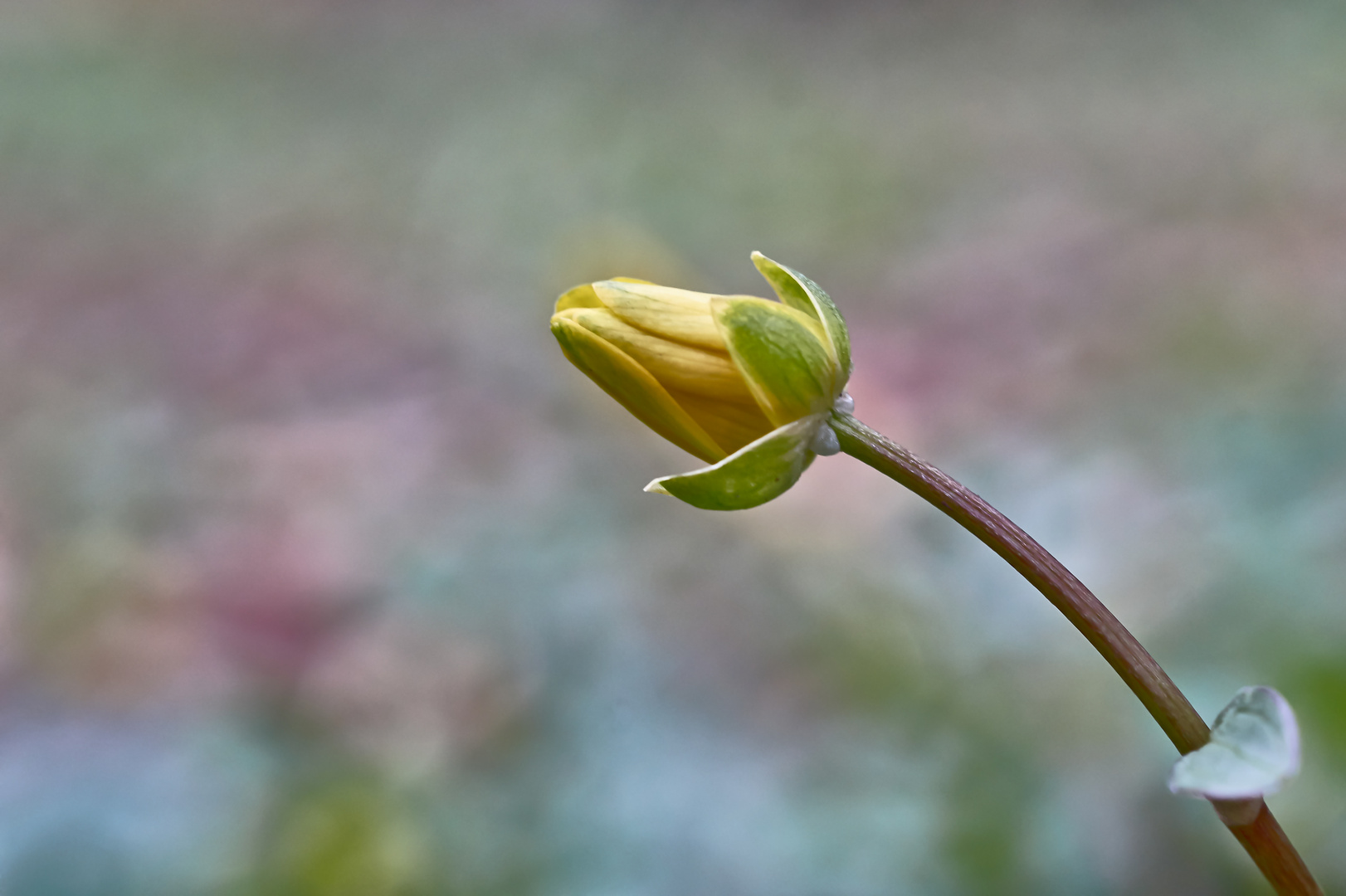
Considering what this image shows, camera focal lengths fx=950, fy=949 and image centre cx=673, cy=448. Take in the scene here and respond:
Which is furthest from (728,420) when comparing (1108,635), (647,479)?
(647,479)

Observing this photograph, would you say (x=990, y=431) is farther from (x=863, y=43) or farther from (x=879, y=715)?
(x=863, y=43)

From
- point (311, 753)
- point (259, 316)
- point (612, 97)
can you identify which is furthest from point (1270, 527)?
point (612, 97)

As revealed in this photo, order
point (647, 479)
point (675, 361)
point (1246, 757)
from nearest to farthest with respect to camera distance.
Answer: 1. point (1246, 757)
2. point (675, 361)
3. point (647, 479)

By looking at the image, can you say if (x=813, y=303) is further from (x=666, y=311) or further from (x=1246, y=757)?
(x=1246, y=757)

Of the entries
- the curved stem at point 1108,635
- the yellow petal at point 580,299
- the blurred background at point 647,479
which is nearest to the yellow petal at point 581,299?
the yellow petal at point 580,299

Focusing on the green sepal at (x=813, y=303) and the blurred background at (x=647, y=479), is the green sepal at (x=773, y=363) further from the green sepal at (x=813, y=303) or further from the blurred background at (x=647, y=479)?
the blurred background at (x=647, y=479)

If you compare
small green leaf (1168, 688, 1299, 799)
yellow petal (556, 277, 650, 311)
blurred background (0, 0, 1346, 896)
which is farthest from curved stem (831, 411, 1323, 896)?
blurred background (0, 0, 1346, 896)
